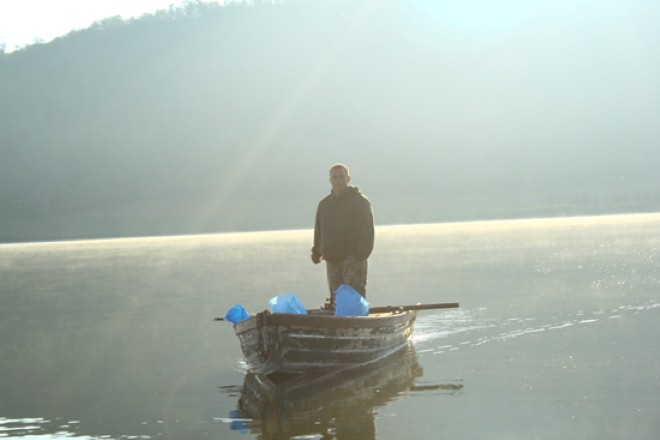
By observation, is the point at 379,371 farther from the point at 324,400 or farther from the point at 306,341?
the point at 324,400

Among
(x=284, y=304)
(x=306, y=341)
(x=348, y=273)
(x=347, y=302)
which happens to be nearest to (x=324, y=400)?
(x=306, y=341)

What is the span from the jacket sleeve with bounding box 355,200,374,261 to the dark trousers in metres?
0.19

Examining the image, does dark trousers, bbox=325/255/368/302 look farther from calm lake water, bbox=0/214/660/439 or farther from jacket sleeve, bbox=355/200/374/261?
calm lake water, bbox=0/214/660/439

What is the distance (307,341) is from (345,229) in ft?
10.0

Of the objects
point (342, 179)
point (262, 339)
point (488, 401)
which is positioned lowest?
point (488, 401)

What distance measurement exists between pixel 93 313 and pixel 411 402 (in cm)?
2006

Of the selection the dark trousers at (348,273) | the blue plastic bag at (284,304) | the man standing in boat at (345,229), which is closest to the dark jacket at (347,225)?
the man standing in boat at (345,229)

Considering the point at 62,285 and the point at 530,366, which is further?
the point at 62,285

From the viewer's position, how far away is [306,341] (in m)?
16.5

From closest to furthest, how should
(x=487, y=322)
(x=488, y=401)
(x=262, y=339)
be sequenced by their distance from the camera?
(x=488, y=401), (x=262, y=339), (x=487, y=322)

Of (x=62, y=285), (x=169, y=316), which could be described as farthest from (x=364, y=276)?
(x=62, y=285)

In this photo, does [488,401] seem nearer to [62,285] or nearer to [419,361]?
[419,361]

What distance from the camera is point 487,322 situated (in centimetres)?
2539

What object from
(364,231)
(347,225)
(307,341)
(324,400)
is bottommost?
(324,400)
